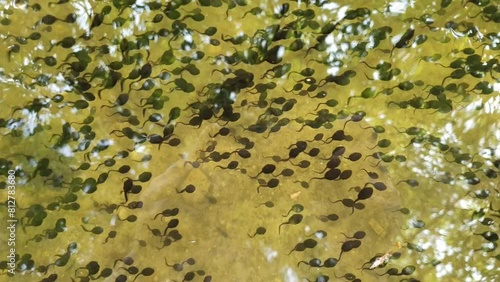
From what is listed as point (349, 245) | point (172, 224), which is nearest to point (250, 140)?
point (172, 224)

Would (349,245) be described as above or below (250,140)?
below

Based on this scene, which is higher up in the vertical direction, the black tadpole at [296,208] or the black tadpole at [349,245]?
the black tadpole at [296,208]

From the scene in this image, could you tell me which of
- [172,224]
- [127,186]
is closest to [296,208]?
→ [172,224]

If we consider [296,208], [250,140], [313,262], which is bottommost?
[313,262]

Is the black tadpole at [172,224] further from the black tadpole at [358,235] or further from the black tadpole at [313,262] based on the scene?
the black tadpole at [358,235]

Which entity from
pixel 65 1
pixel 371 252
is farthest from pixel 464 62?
pixel 65 1

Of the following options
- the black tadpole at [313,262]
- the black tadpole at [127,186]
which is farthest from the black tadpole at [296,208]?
the black tadpole at [127,186]

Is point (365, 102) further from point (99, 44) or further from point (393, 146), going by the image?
point (99, 44)

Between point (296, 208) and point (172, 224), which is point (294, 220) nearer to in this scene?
point (296, 208)

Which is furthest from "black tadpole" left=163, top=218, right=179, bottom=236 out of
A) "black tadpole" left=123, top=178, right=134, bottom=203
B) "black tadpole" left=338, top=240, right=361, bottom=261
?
"black tadpole" left=338, top=240, right=361, bottom=261
